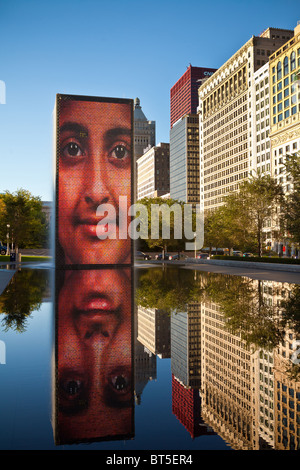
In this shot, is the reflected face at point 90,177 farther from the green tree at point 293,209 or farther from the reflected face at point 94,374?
the reflected face at point 94,374

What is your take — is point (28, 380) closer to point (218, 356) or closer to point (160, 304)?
point (218, 356)

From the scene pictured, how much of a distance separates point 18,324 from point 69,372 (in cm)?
578

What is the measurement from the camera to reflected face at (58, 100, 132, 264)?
46.5 meters

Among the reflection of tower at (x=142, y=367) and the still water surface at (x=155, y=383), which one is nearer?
the still water surface at (x=155, y=383)

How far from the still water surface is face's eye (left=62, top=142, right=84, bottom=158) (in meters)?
34.9

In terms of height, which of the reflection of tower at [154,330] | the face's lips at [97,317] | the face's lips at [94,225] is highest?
the face's lips at [94,225]

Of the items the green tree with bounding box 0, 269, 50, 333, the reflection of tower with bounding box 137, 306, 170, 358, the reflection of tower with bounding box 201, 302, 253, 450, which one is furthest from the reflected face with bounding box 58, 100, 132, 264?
the reflection of tower with bounding box 201, 302, 253, 450

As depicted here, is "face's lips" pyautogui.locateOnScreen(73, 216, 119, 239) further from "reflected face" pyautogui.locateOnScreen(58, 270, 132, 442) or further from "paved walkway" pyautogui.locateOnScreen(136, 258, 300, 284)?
"reflected face" pyautogui.locateOnScreen(58, 270, 132, 442)

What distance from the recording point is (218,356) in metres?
8.47

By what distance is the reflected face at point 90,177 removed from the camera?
46.5 meters

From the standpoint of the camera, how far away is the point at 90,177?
153 feet

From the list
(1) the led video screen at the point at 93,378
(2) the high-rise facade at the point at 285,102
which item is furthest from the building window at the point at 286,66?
(1) the led video screen at the point at 93,378

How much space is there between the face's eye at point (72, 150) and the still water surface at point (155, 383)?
34.9m

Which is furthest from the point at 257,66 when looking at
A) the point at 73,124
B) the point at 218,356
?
the point at 218,356
